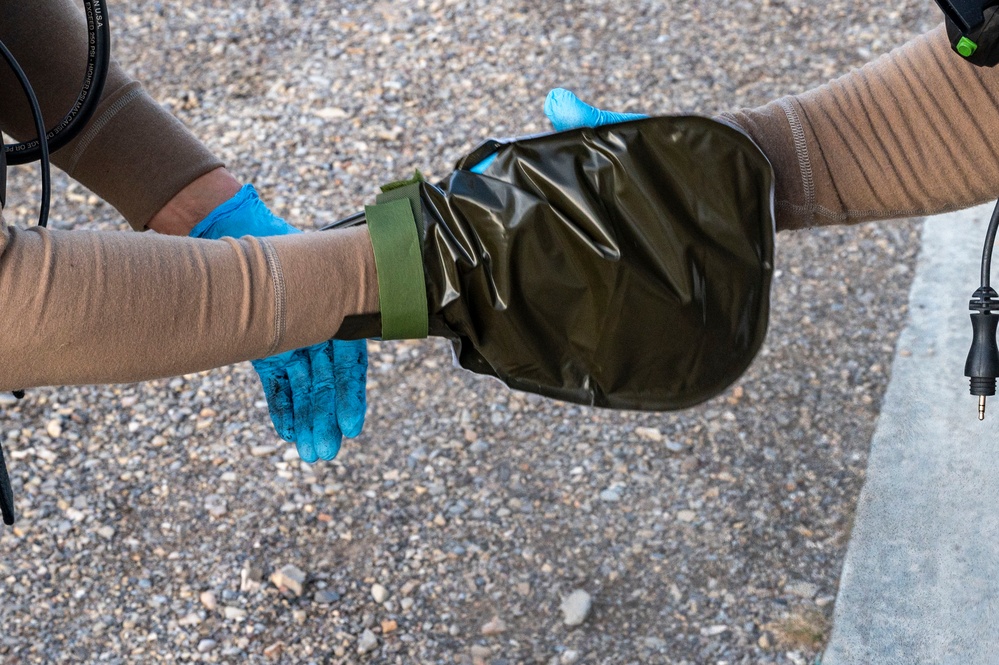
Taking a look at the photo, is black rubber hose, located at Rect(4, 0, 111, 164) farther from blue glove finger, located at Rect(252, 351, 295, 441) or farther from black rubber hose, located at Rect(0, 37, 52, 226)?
blue glove finger, located at Rect(252, 351, 295, 441)

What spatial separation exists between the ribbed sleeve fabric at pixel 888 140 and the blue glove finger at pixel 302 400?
0.77 m

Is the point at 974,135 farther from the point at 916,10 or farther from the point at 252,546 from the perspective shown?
the point at 916,10

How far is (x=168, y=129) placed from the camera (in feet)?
5.50

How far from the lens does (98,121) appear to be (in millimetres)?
1624

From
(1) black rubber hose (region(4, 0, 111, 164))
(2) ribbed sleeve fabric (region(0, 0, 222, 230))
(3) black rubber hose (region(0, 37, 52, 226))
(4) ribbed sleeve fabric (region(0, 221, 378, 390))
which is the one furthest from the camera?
(2) ribbed sleeve fabric (region(0, 0, 222, 230))

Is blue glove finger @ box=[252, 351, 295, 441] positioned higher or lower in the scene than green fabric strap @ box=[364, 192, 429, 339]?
lower

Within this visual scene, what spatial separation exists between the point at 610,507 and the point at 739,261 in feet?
3.36

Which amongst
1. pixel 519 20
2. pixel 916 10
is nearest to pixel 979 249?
Answer: pixel 916 10

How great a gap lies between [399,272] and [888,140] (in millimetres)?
773

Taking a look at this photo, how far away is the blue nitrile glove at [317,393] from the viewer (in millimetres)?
1582

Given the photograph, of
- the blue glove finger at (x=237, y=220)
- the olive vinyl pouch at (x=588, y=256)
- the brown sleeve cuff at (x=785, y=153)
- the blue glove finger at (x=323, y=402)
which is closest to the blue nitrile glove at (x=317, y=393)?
the blue glove finger at (x=323, y=402)

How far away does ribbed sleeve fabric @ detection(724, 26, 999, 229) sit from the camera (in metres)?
1.43

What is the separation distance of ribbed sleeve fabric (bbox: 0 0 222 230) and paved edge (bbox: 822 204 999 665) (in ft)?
4.92

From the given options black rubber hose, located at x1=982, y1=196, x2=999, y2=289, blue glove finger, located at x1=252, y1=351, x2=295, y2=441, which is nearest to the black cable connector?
black rubber hose, located at x1=982, y1=196, x2=999, y2=289
